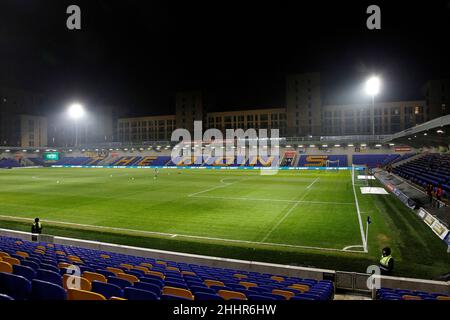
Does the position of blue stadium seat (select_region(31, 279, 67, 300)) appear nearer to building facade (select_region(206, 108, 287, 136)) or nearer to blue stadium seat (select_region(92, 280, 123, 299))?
blue stadium seat (select_region(92, 280, 123, 299))

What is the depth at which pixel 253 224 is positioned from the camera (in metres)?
18.5

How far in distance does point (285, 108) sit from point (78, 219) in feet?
307

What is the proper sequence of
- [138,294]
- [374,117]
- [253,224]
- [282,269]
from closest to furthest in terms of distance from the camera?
1. [138,294]
2. [282,269]
3. [253,224]
4. [374,117]

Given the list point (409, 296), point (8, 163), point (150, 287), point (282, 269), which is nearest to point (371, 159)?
point (282, 269)

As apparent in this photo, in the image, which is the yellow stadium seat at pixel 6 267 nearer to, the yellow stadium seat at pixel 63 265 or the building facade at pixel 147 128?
the yellow stadium seat at pixel 63 265

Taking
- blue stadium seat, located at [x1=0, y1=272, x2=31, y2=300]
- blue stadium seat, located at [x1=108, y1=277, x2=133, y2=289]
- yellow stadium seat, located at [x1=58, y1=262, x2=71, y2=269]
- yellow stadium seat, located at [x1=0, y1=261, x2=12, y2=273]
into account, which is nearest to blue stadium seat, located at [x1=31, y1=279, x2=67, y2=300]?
blue stadium seat, located at [x1=0, y1=272, x2=31, y2=300]

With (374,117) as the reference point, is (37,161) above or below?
below

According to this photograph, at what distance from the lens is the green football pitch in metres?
13.3

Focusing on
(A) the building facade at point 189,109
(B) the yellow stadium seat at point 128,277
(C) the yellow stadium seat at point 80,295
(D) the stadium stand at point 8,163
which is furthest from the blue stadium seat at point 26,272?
(A) the building facade at point 189,109

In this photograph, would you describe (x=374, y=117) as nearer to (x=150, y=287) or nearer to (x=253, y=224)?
(x=253, y=224)

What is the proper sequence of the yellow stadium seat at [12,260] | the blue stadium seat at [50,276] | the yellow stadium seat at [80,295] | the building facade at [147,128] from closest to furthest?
the yellow stadium seat at [80,295] → the blue stadium seat at [50,276] → the yellow stadium seat at [12,260] → the building facade at [147,128]

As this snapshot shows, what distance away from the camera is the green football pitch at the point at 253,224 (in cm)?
1327

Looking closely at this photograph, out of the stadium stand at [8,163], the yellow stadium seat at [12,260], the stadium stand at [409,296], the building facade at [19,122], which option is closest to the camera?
the stadium stand at [409,296]

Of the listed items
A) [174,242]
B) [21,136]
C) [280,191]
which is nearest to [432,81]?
[280,191]
